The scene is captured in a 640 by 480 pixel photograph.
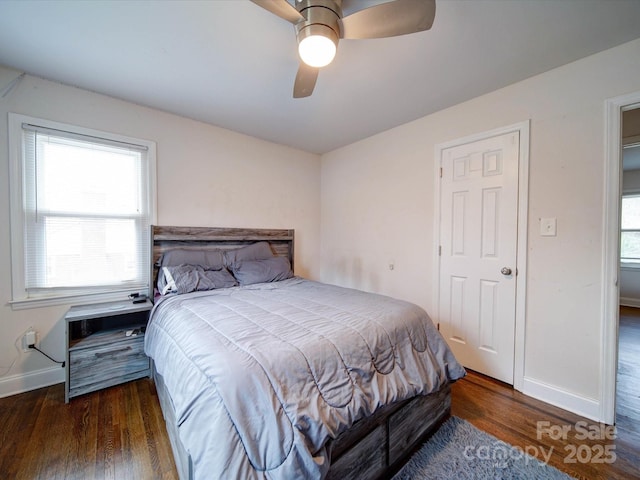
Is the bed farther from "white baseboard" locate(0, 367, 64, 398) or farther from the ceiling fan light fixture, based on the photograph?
the ceiling fan light fixture

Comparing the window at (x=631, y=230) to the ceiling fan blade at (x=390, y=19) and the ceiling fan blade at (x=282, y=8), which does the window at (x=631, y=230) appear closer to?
the ceiling fan blade at (x=390, y=19)

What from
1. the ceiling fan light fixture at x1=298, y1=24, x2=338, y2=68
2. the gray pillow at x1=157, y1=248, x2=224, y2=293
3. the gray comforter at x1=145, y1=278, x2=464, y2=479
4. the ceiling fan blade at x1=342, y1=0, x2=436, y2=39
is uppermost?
the ceiling fan blade at x1=342, y1=0, x2=436, y2=39

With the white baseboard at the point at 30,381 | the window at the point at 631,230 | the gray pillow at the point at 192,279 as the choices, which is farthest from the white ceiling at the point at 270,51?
the window at the point at 631,230

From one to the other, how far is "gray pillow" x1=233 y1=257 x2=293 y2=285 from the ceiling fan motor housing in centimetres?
205

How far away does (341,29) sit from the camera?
1364mm

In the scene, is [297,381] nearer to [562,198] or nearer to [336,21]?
[336,21]

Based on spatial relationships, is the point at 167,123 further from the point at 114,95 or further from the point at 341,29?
the point at 341,29

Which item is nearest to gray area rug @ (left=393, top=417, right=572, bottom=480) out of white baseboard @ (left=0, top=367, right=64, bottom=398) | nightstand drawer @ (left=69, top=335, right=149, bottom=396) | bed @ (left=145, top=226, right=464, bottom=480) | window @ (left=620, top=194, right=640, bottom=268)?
bed @ (left=145, top=226, right=464, bottom=480)

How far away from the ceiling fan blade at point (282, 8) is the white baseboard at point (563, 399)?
2939 millimetres

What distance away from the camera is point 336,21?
132cm

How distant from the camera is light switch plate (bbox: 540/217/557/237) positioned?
6.43ft

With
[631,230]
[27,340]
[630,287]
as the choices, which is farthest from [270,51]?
[630,287]

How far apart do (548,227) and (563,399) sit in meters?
1.26

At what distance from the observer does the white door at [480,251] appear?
7.11ft
